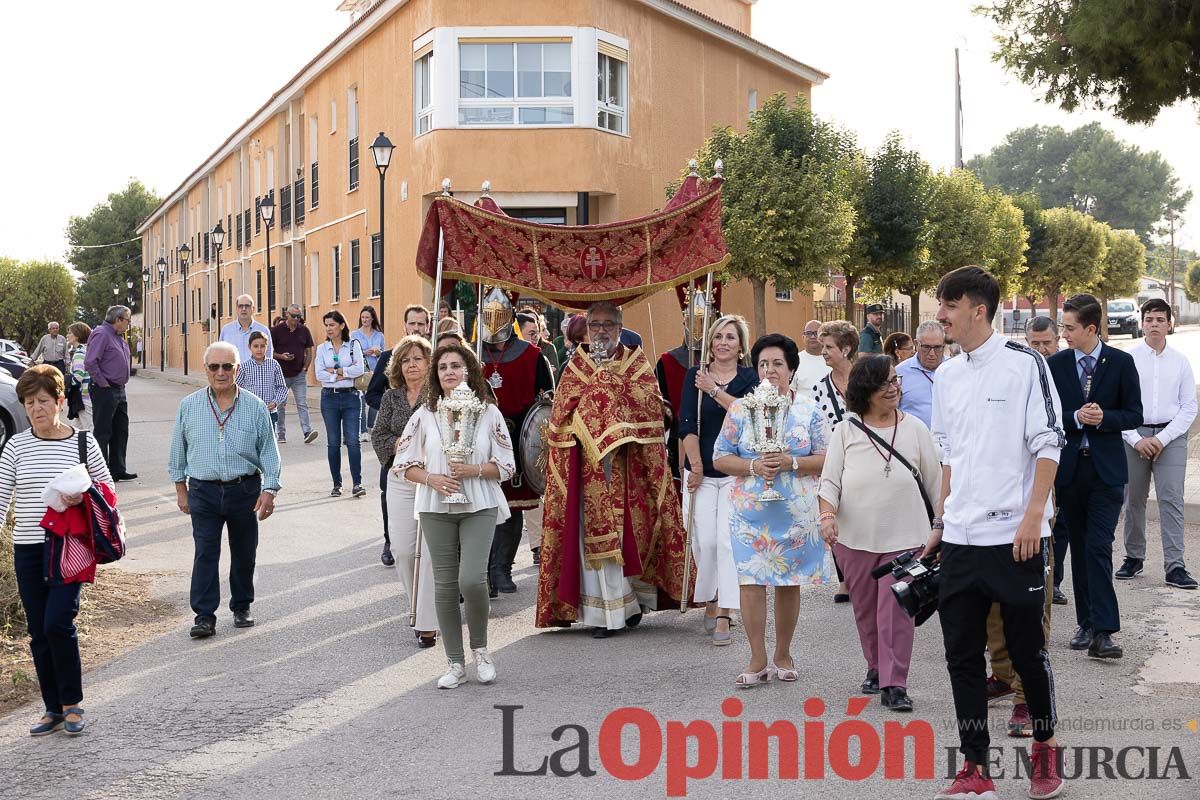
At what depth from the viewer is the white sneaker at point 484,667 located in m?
6.86

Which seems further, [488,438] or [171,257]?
[171,257]

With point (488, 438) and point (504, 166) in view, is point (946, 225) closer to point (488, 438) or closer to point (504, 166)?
point (504, 166)

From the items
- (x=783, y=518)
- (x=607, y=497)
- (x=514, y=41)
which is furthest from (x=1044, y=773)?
(x=514, y=41)

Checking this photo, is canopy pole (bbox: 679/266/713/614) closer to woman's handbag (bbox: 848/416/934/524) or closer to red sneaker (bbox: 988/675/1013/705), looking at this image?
woman's handbag (bbox: 848/416/934/524)

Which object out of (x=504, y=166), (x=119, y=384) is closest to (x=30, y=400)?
(x=119, y=384)

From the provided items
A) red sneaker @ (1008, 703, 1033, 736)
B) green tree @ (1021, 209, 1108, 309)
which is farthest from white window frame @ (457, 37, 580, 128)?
green tree @ (1021, 209, 1108, 309)

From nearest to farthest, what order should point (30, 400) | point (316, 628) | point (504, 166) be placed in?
point (30, 400), point (316, 628), point (504, 166)

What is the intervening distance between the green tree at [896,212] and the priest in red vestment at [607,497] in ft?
86.7

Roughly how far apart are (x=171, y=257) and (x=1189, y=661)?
68840 millimetres

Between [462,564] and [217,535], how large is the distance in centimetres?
225

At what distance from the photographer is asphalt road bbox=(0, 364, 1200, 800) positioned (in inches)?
205

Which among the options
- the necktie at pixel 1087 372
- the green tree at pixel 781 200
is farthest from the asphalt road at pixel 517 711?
the green tree at pixel 781 200

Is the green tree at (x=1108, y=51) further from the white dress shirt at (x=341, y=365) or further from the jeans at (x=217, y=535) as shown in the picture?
the jeans at (x=217, y=535)

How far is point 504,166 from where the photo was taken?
27.2 metres
